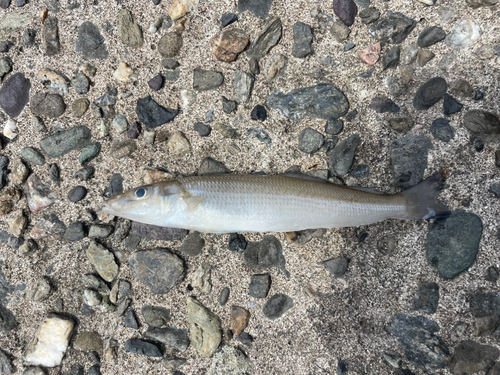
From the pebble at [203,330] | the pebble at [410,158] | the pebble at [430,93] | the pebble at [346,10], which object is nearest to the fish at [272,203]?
the pebble at [410,158]

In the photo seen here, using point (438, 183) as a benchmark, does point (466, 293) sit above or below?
below

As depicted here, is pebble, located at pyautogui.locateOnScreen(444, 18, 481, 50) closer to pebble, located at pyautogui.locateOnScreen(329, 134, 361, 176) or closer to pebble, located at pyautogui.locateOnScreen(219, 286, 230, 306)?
pebble, located at pyautogui.locateOnScreen(329, 134, 361, 176)

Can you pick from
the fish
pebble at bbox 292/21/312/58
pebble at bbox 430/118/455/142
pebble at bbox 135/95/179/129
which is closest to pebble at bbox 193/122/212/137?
pebble at bbox 135/95/179/129

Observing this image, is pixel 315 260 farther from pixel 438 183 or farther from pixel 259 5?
pixel 259 5

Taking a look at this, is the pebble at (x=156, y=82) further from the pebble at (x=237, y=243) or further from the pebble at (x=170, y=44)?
the pebble at (x=237, y=243)

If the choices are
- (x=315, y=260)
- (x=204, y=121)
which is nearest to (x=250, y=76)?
(x=204, y=121)

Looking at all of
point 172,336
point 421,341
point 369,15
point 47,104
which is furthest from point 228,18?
point 421,341
